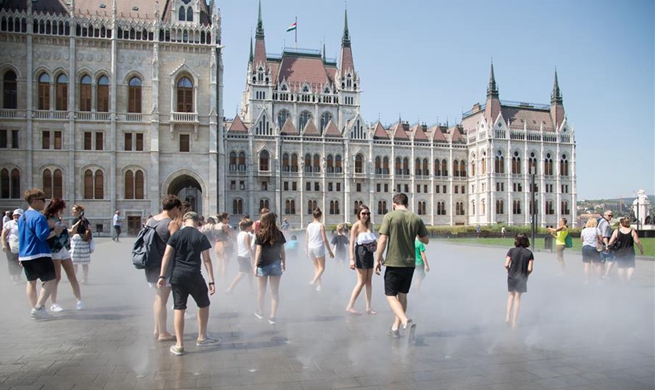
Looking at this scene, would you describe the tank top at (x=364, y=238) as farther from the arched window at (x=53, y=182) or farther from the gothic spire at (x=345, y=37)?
the gothic spire at (x=345, y=37)

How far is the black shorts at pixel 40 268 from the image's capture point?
938cm

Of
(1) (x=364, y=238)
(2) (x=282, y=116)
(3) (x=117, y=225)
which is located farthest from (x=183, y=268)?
(2) (x=282, y=116)

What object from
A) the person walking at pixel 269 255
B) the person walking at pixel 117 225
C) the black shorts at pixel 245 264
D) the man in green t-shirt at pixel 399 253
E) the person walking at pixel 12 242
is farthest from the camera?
the person walking at pixel 117 225

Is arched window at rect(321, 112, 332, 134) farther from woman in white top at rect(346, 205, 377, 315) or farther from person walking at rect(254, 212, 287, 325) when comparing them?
person walking at rect(254, 212, 287, 325)

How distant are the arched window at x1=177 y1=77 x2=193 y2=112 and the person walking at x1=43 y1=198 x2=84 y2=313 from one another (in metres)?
28.5

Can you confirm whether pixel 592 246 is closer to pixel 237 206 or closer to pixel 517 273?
pixel 517 273

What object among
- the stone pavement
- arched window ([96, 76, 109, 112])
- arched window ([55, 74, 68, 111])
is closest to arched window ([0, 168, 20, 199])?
arched window ([55, 74, 68, 111])

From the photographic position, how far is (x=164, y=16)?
40.2 metres

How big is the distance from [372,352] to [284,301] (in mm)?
4595

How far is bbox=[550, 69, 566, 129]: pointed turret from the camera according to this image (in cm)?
8425

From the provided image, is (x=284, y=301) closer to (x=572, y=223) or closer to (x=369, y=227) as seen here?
(x=369, y=227)

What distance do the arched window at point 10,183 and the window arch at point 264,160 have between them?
34.7 metres

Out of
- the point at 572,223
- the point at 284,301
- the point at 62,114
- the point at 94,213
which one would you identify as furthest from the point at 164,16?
the point at 572,223

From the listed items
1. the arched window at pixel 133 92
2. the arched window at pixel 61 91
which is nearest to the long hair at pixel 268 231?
the arched window at pixel 133 92
